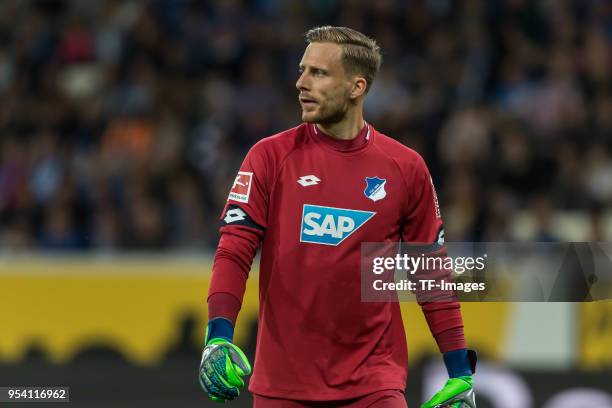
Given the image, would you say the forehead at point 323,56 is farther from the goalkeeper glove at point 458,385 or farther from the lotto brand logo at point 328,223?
the goalkeeper glove at point 458,385

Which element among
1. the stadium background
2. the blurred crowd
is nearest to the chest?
the stadium background

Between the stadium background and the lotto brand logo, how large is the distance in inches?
123

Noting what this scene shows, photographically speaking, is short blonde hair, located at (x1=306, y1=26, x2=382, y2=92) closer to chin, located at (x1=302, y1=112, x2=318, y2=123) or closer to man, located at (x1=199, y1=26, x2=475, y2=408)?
man, located at (x1=199, y1=26, x2=475, y2=408)

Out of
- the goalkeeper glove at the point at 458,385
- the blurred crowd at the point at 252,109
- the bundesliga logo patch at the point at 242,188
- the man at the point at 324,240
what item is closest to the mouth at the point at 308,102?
the man at the point at 324,240

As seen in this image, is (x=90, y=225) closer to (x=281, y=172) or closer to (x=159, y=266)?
(x=159, y=266)

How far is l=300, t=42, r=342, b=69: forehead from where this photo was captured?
4676 mm

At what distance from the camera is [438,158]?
10.3 m

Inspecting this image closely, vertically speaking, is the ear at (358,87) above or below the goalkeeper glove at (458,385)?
above

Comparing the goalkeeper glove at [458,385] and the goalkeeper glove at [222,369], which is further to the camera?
the goalkeeper glove at [458,385]

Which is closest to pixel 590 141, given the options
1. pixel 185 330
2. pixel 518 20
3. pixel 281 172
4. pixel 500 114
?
pixel 500 114

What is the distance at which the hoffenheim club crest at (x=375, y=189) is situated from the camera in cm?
470

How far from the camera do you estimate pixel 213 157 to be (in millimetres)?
10922

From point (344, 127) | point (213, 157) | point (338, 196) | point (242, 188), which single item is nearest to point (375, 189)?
point (338, 196)

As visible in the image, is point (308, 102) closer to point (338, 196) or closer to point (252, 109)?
point (338, 196)
